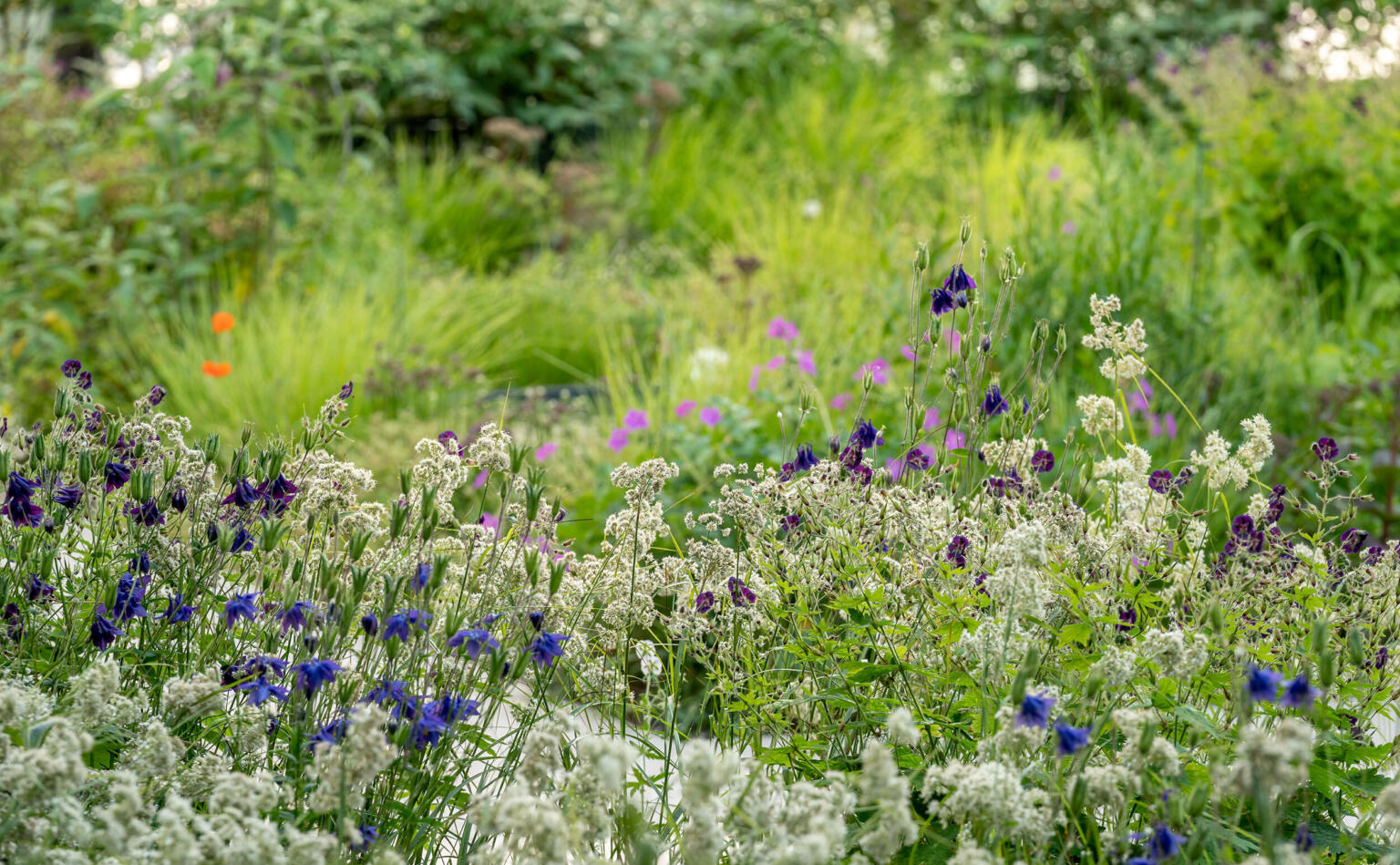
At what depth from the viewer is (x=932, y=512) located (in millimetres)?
1854

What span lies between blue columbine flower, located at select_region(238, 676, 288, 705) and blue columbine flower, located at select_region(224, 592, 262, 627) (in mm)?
99

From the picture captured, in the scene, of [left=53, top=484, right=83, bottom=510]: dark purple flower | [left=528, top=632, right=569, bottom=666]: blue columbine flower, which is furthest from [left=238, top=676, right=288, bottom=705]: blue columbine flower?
[left=53, top=484, right=83, bottom=510]: dark purple flower

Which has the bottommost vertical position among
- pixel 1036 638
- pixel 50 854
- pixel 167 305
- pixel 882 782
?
pixel 167 305

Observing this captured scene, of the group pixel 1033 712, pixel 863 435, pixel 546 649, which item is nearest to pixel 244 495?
pixel 546 649

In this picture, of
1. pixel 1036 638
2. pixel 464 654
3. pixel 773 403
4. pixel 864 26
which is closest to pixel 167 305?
pixel 773 403

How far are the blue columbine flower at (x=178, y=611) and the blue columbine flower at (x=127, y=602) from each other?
35 mm

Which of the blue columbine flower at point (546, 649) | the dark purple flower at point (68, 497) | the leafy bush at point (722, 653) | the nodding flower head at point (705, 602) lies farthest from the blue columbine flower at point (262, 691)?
the nodding flower head at point (705, 602)

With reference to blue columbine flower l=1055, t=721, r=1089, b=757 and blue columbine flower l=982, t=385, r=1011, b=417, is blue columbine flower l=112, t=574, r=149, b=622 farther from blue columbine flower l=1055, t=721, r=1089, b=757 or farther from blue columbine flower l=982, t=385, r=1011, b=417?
blue columbine flower l=982, t=385, r=1011, b=417

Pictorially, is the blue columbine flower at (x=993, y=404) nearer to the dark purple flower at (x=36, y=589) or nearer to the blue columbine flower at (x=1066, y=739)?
the blue columbine flower at (x=1066, y=739)

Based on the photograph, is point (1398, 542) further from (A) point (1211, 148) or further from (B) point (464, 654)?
(A) point (1211, 148)

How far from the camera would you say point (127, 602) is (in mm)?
1632

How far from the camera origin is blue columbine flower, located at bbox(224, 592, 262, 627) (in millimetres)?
1584

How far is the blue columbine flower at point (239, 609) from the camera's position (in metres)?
1.58

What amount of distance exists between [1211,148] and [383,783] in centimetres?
588
